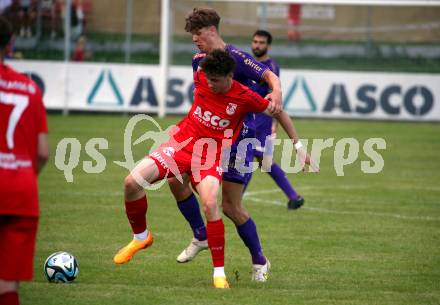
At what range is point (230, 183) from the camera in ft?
26.9

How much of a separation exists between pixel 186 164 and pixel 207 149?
8.7 inches

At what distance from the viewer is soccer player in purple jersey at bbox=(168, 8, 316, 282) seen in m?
7.91

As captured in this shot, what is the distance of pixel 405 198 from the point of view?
1366 centimetres

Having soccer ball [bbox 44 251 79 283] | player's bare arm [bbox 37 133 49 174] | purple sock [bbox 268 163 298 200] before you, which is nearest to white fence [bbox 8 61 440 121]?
purple sock [bbox 268 163 298 200]

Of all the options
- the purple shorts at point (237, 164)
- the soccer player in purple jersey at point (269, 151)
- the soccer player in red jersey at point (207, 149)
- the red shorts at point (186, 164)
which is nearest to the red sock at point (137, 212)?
the soccer player in red jersey at point (207, 149)

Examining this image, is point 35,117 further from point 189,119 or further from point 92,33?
point 92,33

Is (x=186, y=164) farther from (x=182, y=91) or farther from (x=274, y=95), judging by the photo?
(x=182, y=91)

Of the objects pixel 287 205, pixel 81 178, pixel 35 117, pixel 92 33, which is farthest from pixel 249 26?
pixel 35 117

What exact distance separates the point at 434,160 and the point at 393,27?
10685 mm

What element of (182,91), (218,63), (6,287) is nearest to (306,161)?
(218,63)

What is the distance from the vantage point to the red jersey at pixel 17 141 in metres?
5.40

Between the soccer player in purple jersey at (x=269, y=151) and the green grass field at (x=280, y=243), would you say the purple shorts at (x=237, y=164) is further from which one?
the soccer player in purple jersey at (x=269, y=151)

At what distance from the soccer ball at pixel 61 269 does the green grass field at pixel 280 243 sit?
0.08 m

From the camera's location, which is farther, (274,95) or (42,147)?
(274,95)
